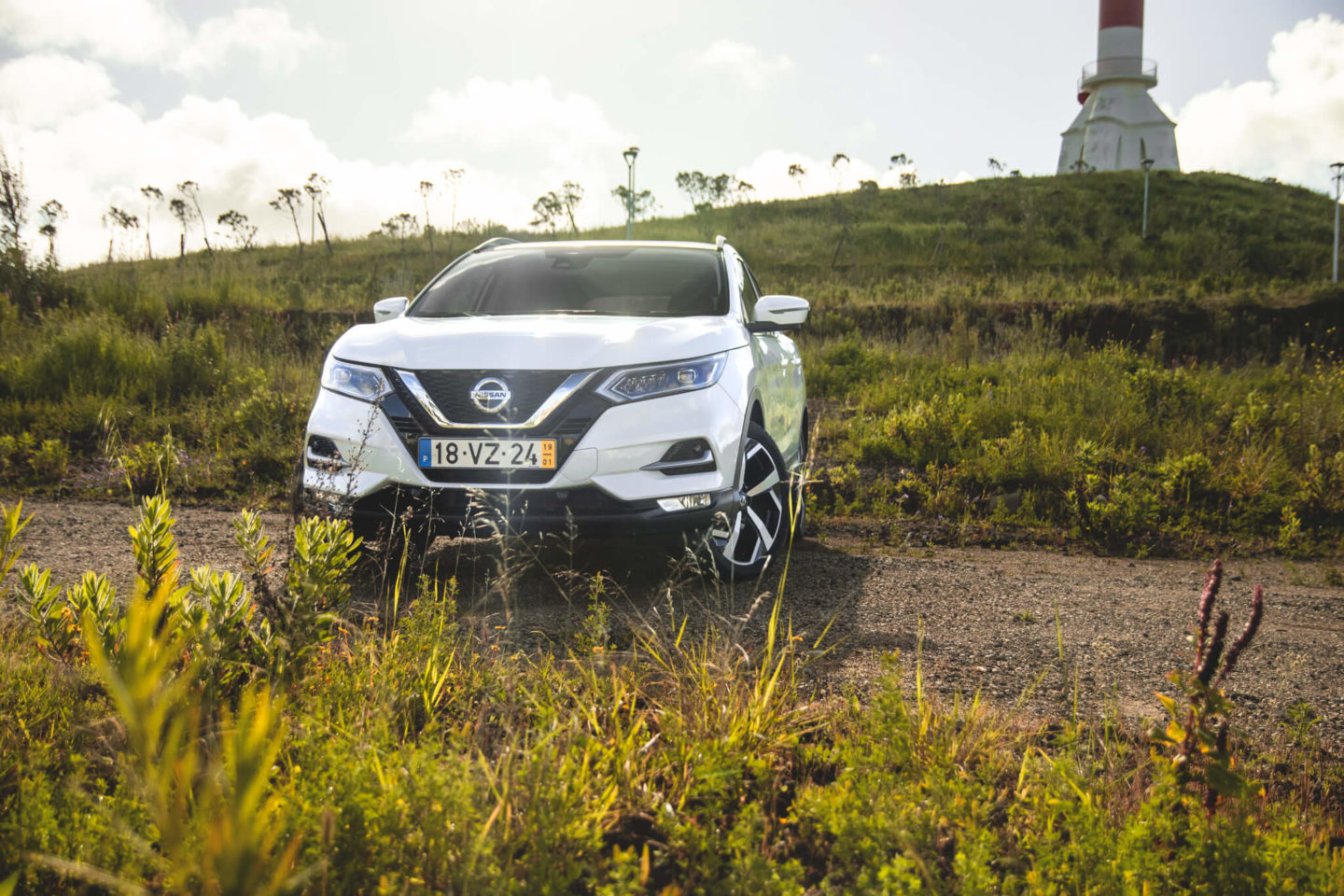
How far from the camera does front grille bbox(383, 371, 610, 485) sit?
150 inches

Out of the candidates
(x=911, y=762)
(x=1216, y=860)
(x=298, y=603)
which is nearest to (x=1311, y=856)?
(x=1216, y=860)

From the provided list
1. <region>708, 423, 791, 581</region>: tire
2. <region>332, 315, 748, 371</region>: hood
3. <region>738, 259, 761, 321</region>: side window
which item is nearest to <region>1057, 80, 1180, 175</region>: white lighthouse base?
<region>738, 259, 761, 321</region>: side window

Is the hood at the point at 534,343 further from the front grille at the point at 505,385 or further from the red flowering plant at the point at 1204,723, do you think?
the red flowering plant at the point at 1204,723

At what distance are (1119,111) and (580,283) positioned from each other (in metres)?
70.9

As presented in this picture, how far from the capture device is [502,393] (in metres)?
3.84

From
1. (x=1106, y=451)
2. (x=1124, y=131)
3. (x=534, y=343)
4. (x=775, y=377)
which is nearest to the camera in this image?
(x=534, y=343)

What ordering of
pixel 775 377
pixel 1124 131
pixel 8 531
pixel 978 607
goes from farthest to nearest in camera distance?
1. pixel 1124 131
2. pixel 775 377
3. pixel 978 607
4. pixel 8 531

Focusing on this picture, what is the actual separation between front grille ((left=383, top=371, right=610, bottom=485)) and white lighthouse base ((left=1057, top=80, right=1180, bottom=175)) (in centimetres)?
6712

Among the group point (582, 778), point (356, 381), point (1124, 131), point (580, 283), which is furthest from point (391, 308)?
point (1124, 131)

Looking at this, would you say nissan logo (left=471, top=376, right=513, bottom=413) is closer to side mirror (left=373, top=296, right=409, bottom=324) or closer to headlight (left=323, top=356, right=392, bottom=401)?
headlight (left=323, top=356, right=392, bottom=401)

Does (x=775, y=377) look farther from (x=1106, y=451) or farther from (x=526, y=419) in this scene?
(x=1106, y=451)

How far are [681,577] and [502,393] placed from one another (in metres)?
1.40

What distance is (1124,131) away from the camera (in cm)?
6344

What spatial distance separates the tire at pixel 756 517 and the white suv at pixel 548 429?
11 millimetres
